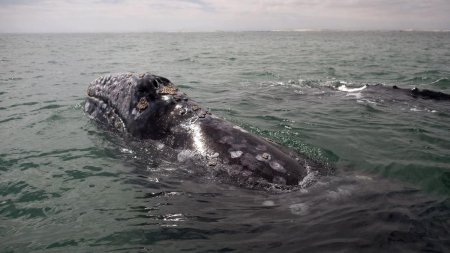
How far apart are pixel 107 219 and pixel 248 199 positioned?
6.11 feet

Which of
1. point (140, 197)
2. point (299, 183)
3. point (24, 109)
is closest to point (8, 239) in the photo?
point (140, 197)

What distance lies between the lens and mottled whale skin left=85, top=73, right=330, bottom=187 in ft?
17.0

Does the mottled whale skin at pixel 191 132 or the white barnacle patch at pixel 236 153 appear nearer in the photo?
the mottled whale skin at pixel 191 132

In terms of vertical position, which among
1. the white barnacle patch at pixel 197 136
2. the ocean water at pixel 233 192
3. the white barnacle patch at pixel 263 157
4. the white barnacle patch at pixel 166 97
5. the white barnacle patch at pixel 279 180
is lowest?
the ocean water at pixel 233 192

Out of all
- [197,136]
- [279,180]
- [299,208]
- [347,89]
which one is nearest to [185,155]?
[197,136]

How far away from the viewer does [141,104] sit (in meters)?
6.50

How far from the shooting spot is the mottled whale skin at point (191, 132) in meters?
5.17

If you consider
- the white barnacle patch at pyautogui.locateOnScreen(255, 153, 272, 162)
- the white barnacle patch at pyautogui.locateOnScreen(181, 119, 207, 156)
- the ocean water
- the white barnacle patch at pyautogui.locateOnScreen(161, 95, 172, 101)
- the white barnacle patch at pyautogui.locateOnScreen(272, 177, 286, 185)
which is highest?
the white barnacle patch at pyautogui.locateOnScreen(161, 95, 172, 101)

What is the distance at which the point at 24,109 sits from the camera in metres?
11.1

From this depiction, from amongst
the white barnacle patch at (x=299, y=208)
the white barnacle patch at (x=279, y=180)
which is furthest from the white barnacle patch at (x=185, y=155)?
the white barnacle patch at (x=299, y=208)

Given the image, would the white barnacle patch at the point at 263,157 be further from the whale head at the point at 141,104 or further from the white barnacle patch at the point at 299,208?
the whale head at the point at 141,104

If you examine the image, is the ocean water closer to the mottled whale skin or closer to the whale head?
the mottled whale skin

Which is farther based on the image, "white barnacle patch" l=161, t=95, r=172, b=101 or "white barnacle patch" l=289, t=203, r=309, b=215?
"white barnacle patch" l=161, t=95, r=172, b=101

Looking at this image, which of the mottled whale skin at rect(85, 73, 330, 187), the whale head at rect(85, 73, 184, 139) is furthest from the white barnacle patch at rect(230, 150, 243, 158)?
the whale head at rect(85, 73, 184, 139)
